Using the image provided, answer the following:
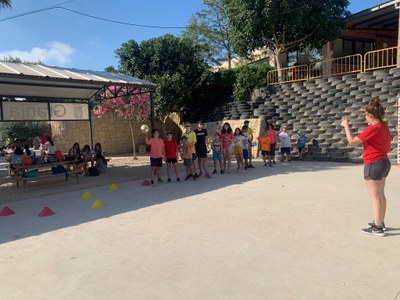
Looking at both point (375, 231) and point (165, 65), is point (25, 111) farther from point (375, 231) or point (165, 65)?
point (375, 231)

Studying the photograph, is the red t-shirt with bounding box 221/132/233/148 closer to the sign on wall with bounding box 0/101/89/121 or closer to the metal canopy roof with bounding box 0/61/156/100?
the metal canopy roof with bounding box 0/61/156/100

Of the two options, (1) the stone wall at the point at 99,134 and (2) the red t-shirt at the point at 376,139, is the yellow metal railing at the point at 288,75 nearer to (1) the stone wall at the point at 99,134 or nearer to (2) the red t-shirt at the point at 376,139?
(1) the stone wall at the point at 99,134

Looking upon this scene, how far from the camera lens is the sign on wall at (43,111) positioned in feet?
37.6

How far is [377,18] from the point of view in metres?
20.8

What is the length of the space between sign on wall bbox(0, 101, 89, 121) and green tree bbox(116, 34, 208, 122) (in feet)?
18.3

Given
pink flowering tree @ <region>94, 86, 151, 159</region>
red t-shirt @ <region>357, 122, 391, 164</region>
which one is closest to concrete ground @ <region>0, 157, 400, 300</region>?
red t-shirt @ <region>357, 122, 391, 164</region>

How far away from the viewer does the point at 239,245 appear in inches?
162

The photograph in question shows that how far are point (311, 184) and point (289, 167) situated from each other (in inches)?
131

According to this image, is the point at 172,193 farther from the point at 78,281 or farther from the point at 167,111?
the point at 167,111

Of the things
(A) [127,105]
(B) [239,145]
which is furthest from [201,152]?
(A) [127,105]

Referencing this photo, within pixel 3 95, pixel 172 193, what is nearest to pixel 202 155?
pixel 172 193

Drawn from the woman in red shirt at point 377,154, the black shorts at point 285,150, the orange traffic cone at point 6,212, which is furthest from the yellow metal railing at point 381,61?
the orange traffic cone at point 6,212

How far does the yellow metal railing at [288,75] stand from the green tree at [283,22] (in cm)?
125

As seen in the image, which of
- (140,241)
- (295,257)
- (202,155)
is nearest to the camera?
(295,257)
